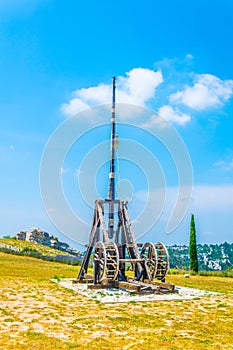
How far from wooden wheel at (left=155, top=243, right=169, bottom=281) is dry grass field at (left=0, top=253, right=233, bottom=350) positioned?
3411 millimetres

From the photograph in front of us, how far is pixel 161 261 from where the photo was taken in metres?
15.8

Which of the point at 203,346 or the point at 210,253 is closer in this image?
the point at 203,346

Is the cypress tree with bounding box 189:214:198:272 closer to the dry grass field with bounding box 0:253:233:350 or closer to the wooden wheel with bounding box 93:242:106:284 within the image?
the wooden wheel with bounding box 93:242:106:284

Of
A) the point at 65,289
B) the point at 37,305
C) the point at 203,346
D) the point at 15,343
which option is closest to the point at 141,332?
the point at 203,346

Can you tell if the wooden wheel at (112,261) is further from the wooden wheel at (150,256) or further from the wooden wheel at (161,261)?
the wooden wheel at (161,261)

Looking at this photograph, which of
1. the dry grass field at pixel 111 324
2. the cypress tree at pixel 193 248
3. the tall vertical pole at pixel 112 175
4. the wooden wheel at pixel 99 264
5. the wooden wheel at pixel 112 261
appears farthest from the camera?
the cypress tree at pixel 193 248

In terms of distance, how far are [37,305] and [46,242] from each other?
57.2 metres

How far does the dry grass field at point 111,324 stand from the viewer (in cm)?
674

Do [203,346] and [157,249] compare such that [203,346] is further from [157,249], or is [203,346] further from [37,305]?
[157,249]

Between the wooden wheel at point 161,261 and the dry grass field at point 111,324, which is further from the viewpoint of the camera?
the wooden wheel at point 161,261

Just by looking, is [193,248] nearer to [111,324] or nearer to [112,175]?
[112,175]

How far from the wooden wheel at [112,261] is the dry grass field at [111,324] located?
2307 mm

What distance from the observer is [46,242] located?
66062 mm

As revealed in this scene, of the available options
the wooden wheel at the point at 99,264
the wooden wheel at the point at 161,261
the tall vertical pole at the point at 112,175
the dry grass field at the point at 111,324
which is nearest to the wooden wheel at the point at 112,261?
the wooden wheel at the point at 99,264
